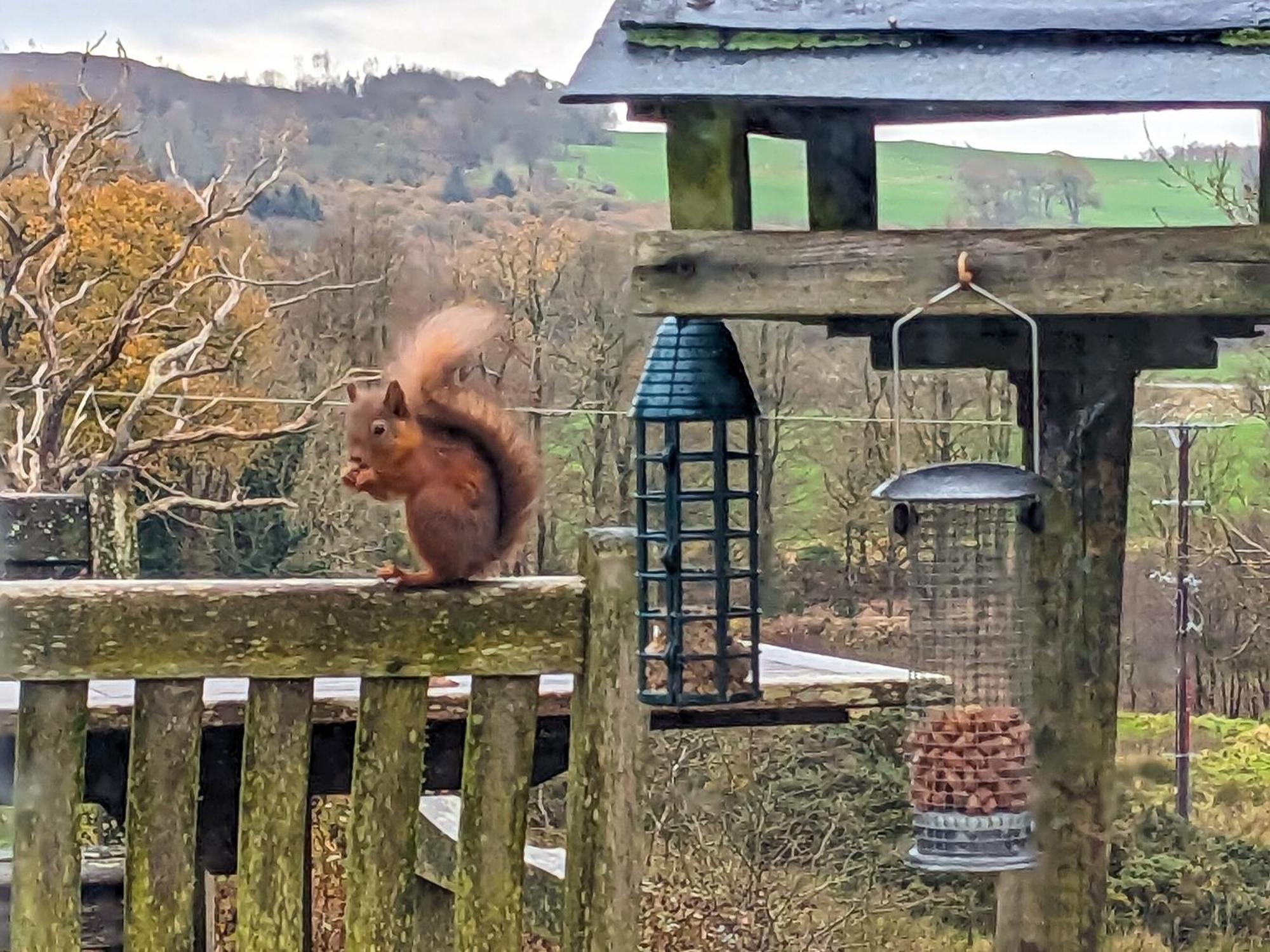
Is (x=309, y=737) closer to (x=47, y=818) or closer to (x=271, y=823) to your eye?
(x=271, y=823)

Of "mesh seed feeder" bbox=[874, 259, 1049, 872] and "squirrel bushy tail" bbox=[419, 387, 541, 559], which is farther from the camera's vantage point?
"squirrel bushy tail" bbox=[419, 387, 541, 559]

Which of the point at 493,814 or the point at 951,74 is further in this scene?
the point at 493,814

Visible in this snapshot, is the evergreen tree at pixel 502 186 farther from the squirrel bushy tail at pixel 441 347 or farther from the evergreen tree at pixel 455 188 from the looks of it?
the squirrel bushy tail at pixel 441 347

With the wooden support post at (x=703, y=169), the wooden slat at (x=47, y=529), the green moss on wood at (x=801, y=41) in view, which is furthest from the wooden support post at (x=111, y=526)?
the green moss on wood at (x=801, y=41)

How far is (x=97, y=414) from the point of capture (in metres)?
2.13

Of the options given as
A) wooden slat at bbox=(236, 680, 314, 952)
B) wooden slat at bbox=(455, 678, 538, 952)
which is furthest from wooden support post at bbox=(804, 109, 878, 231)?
wooden slat at bbox=(236, 680, 314, 952)

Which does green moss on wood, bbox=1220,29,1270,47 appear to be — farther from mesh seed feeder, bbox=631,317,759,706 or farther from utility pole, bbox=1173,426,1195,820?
utility pole, bbox=1173,426,1195,820

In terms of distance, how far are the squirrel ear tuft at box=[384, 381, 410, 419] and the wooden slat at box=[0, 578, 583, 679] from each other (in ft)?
0.47

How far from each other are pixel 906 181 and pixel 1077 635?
63cm

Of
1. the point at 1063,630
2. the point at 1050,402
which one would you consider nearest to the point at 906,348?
the point at 1050,402

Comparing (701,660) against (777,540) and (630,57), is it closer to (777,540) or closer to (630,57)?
(630,57)

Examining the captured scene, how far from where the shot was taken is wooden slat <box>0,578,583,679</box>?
1.10 metres

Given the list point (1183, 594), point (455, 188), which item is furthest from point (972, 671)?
point (1183, 594)

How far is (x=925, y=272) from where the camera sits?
1.08 m
